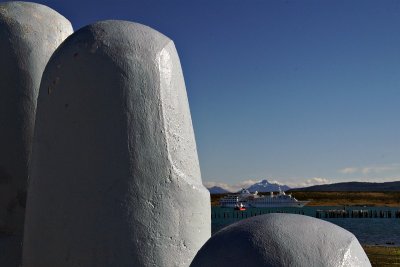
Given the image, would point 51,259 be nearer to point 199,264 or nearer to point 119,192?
point 119,192

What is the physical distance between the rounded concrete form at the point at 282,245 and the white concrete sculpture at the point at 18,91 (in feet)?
10.9

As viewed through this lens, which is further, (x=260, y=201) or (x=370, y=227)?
(x=260, y=201)

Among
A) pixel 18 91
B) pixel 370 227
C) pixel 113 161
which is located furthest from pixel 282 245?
pixel 370 227

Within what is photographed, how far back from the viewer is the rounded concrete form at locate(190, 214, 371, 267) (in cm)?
382

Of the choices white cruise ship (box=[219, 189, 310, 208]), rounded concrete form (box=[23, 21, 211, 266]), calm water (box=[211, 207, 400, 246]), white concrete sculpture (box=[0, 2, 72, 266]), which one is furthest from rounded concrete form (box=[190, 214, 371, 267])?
white cruise ship (box=[219, 189, 310, 208])

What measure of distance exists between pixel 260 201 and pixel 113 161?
110m

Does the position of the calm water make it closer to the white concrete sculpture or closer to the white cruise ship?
the white concrete sculpture

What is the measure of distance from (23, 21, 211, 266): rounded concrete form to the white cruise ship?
105113mm

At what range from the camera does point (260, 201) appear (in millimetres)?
114625

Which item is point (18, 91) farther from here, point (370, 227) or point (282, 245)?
point (370, 227)

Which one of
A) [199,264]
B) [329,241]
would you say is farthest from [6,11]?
[329,241]

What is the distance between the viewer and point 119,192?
216 inches

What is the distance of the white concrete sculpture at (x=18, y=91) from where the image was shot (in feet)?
22.1

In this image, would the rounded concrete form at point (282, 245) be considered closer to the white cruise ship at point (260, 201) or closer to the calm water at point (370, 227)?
the calm water at point (370, 227)
